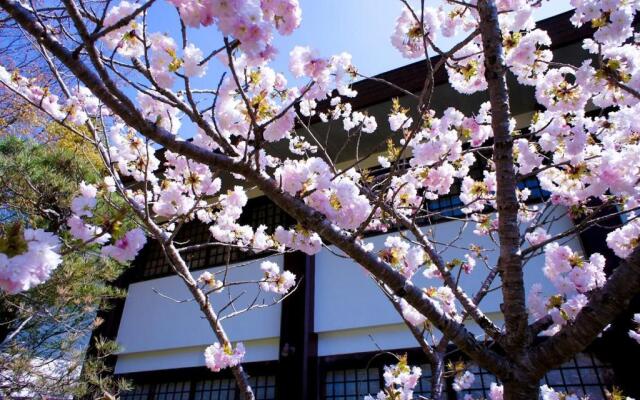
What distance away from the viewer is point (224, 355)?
2.46 meters

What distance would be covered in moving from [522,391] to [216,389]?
15.1 feet

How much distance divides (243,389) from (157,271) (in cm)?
506

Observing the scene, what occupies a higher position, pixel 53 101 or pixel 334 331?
pixel 53 101

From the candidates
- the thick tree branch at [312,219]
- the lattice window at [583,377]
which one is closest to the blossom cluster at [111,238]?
the thick tree branch at [312,219]

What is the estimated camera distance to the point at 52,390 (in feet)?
12.6

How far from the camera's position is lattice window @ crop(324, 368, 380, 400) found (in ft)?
14.0

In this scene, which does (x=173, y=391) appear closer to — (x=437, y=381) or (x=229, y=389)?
(x=229, y=389)

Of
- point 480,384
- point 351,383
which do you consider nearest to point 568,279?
point 480,384

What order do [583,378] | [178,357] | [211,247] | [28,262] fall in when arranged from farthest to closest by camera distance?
1. [211,247]
2. [178,357]
3. [583,378]
4. [28,262]

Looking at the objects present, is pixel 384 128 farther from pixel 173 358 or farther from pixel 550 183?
pixel 173 358

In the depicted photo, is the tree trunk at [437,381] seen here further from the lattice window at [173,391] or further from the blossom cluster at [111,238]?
the lattice window at [173,391]

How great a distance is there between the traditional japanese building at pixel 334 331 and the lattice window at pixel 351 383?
0.01 m

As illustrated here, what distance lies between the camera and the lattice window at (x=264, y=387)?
187 inches

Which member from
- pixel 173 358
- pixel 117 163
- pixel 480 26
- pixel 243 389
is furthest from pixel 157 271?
pixel 480 26
